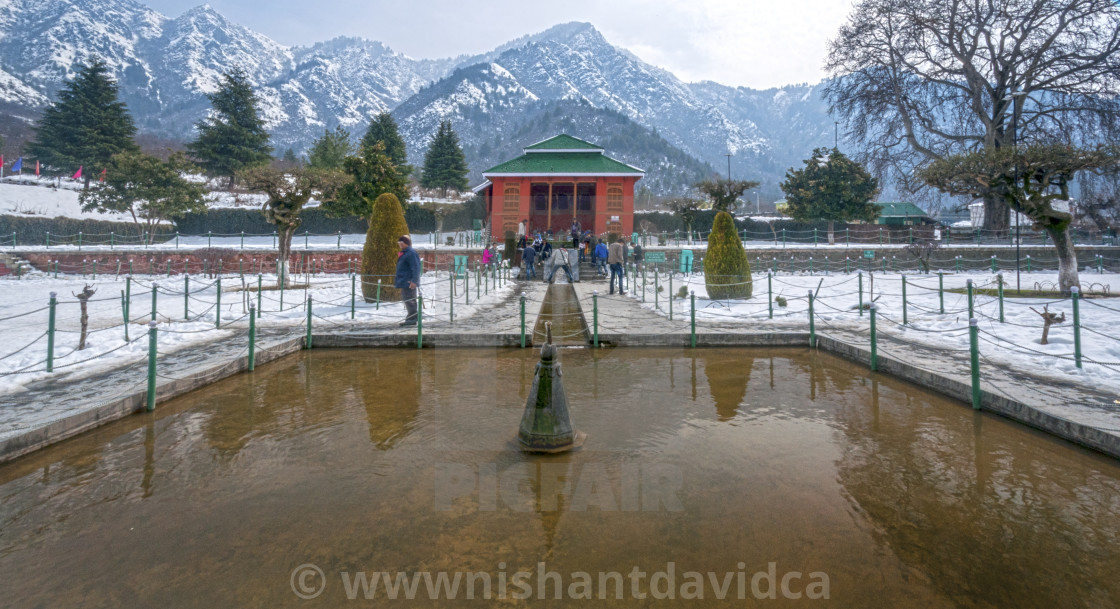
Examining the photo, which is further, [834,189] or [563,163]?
[563,163]

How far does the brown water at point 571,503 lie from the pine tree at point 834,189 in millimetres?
32063

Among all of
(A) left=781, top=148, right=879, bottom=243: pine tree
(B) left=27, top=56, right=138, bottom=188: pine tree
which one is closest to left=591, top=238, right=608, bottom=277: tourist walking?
(A) left=781, top=148, right=879, bottom=243: pine tree

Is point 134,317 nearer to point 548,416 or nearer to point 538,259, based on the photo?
point 548,416

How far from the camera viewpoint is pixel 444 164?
48.9 m

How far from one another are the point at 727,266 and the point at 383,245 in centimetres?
934

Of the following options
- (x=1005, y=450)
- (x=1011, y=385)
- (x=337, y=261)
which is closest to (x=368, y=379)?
(x=1005, y=450)

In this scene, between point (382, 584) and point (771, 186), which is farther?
point (771, 186)

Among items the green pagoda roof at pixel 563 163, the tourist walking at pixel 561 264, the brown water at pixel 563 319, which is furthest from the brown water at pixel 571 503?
the green pagoda roof at pixel 563 163

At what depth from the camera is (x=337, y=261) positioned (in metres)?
26.3

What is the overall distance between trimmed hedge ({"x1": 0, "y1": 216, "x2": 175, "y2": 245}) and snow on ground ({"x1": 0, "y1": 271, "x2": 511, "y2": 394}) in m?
8.70

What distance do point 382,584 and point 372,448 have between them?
6.75 ft

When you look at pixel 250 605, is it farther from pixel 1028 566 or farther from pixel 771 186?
pixel 771 186

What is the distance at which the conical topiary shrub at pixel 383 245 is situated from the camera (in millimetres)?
14172

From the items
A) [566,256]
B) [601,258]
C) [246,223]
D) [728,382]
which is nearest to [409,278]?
[728,382]
